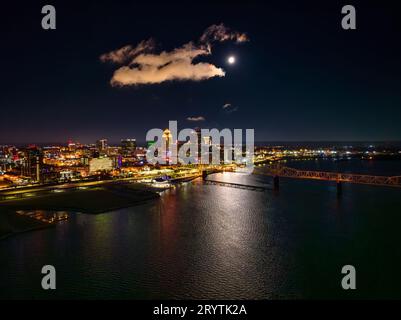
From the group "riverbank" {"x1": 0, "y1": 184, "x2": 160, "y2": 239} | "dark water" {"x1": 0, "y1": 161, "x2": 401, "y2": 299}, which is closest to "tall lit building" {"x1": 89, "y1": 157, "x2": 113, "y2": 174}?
"riverbank" {"x1": 0, "y1": 184, "x2": 160, "y2": 239}

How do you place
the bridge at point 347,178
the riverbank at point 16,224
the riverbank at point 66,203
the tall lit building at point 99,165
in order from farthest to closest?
the tall lit building at point 99,165 → the bridge at point 347,178 → the riverbank at point 66,203 → the riverbank at point 16,224

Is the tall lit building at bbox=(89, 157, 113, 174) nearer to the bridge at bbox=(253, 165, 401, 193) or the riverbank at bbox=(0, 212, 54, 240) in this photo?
the bridge at bbox=(253, 165, 401, 193)

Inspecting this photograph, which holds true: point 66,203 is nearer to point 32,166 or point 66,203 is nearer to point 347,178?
point 32,166

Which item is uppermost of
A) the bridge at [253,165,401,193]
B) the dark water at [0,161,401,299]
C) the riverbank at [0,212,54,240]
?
the bridge at [253,165,401,193]

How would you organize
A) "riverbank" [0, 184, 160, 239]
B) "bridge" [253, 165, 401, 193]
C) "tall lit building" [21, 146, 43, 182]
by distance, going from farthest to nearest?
"tall lit building" [21, 146, 43, 182]
"bridge" [253, 165, 401, 193]
"riverbank" [0, 184, 160, 239]

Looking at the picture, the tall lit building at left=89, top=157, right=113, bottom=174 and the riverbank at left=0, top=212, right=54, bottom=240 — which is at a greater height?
the tall lit building at left=89, top=157, right=113, bottom=174

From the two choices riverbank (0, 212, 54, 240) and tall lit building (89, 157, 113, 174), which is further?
tall lit building (89, 157, 113, 174)

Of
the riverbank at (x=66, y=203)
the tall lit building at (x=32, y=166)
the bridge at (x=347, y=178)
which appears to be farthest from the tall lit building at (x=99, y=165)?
the bridge at (x=347, y=178)

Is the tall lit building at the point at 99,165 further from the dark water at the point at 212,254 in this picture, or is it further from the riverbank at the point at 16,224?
the riverbank at the point at 16,224
